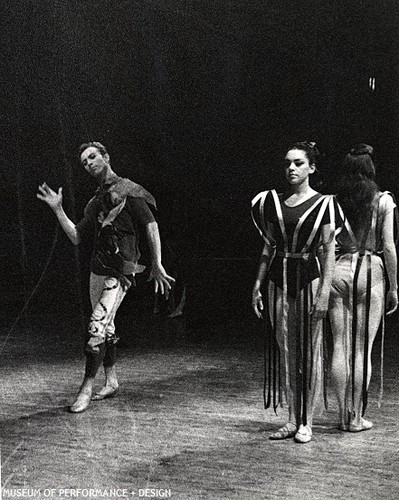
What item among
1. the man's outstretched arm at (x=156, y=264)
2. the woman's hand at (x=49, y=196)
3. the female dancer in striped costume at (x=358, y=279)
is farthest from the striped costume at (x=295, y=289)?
the woman's hand at (x=49, y=196)

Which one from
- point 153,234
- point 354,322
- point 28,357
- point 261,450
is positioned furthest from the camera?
point 28,357

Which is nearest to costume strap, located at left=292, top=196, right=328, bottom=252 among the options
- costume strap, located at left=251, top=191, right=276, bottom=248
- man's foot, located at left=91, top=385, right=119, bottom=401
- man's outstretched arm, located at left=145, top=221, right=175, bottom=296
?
costume strap, located at left=251, top=191, right=276, bottom=248

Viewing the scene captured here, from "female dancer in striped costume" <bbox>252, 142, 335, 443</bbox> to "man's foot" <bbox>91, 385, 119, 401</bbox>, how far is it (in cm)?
75

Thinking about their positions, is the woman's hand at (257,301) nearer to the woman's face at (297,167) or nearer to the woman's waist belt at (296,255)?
the woman's waist belt at (296,255)

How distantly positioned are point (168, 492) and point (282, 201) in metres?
1.16

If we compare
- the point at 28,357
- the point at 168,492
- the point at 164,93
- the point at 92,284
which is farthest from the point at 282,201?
the point at 28,357

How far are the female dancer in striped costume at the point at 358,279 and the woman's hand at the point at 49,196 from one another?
1.12 meters

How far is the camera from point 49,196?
129 inches

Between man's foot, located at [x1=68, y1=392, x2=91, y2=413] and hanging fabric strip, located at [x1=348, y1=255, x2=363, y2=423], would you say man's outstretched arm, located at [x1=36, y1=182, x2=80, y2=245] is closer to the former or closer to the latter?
man's foot, located at [x1=68, y1=392, x2=91, y2=413]

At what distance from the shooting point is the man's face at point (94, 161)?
3322mm

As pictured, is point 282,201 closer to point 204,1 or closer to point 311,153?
point 311,153

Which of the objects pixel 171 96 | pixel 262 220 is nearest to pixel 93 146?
pixel 171 96

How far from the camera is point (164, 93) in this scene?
3281 mm

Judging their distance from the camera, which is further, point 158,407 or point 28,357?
point 28,357
